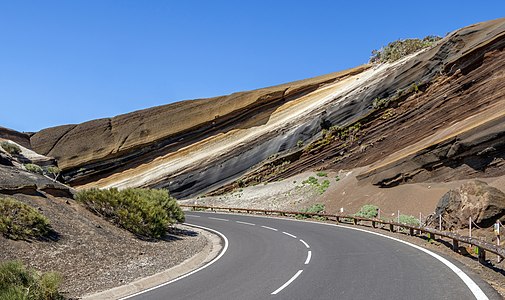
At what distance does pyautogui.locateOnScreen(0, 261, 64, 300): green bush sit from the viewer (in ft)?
25.3

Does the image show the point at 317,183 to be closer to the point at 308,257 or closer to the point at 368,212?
the point at 368,212

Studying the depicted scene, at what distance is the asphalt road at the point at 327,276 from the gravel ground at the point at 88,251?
5.37ft

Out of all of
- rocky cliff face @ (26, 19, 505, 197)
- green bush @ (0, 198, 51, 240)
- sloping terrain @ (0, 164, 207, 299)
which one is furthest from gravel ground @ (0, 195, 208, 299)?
rocky cliff face @ (26, 19, 505, 197)

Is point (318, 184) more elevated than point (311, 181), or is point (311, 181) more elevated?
point (311, 181)

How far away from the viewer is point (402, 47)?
45688 millimetres

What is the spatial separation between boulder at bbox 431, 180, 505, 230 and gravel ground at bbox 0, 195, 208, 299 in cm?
998

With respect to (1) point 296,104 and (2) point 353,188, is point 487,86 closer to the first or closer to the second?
(2) point 353,188

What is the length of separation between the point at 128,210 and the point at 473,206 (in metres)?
13.1

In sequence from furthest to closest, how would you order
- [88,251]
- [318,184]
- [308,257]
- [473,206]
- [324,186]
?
[318,184], [324,186], [473,206], [308,257], [88,251]

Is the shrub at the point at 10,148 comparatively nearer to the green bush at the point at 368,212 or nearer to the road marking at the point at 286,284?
the green bush at the point at 368,212

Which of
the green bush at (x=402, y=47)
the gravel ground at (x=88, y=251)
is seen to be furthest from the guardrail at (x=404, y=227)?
the green bush at (x=402, y=47)

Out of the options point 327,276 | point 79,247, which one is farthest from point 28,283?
point 327,276

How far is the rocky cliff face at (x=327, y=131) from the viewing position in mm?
29188

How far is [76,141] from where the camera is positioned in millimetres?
62438
